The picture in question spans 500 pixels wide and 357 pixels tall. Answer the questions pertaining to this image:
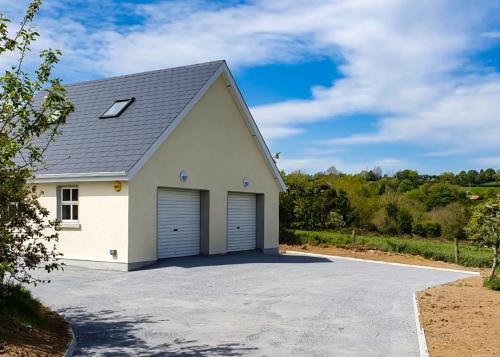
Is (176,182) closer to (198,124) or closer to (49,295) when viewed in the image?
(198,124)

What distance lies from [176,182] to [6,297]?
32.1 ft

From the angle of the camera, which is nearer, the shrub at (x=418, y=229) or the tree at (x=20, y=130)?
the tree at (x=20, y=130)

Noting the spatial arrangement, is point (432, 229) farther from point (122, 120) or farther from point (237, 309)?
point (237, 309)

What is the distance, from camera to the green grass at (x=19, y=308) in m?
Result: 8.12

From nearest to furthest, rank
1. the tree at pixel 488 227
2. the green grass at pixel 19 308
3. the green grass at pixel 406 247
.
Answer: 1. the green grass at pixel 19 308
2. the tree at pixel 488 227
3. the green grass at pixel 406 247

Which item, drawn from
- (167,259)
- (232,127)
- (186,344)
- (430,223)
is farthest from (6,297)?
(430,223)

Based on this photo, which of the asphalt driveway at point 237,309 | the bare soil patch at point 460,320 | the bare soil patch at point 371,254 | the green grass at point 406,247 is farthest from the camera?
the green grass at point 406,247

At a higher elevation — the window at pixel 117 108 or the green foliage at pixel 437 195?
the window at pixel 117 108

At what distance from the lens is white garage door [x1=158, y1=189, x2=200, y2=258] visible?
1791 cm

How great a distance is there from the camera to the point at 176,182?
59.2 feet

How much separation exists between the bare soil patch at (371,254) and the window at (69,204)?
11016mm

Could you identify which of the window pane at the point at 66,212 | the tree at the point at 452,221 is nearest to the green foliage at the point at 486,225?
the window pane at the point at 66,212

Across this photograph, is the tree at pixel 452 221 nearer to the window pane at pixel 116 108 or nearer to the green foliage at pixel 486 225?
the green foliage at pixel 486 225

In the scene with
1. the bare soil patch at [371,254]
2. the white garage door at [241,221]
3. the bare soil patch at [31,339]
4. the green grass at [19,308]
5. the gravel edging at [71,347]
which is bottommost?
the bare soil patch at [371,254]
